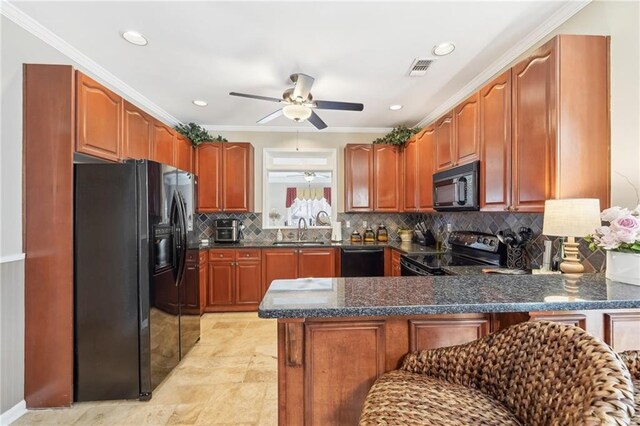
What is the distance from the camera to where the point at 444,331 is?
48.8 inches

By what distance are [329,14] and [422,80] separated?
1.36m

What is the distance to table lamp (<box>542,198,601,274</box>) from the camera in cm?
148

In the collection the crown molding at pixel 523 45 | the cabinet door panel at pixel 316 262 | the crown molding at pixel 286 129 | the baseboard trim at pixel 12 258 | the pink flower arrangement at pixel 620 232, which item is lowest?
the cabinet door panel at pixel 316 262

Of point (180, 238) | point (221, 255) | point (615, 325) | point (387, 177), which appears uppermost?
point (387, 177)

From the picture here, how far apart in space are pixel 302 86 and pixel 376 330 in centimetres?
214

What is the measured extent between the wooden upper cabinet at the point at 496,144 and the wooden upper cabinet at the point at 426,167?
928 mm

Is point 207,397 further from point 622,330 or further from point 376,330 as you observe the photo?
point 622,330

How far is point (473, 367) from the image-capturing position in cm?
104

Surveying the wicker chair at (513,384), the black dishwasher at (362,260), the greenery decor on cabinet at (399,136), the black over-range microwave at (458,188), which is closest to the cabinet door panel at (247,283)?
the black dishwasher at (362,260)

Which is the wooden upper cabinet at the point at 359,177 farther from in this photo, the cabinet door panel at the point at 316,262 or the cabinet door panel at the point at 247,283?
the cabinet door panel at the point at 247,283

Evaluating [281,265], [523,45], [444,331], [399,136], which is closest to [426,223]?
[399,136]

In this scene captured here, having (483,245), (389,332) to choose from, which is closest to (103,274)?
(389,332)

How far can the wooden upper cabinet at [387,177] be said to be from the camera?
4227 mm

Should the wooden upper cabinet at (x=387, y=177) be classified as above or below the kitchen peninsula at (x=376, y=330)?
above
